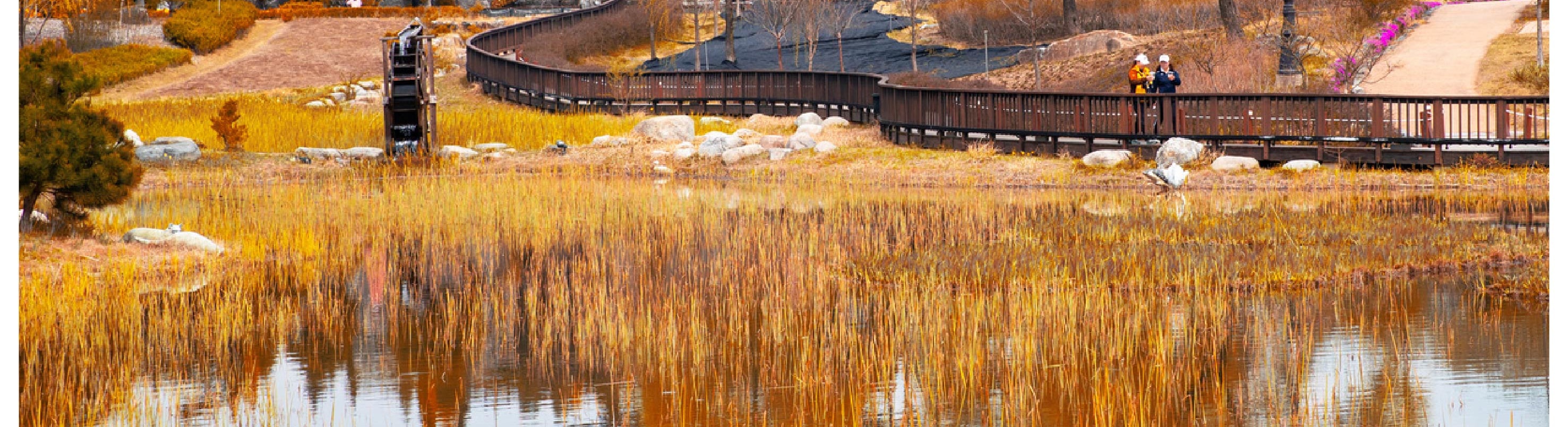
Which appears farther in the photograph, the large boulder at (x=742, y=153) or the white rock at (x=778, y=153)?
the large boulder at (x=742, y=153)

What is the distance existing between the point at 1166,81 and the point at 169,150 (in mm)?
15270

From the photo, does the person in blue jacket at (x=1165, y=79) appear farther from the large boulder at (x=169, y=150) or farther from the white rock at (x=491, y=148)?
the large boulder at (x=169, y=150)

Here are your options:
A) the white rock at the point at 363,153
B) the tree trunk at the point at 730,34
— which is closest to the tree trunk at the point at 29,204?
the white rock at the point at 363,153

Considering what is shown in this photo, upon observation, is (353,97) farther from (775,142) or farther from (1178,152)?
(1178,152)

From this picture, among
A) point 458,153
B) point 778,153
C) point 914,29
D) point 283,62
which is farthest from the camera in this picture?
point 283,62

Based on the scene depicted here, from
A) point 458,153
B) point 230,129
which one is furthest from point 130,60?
point 458,153

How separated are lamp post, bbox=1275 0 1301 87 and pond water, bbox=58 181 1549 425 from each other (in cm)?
1083

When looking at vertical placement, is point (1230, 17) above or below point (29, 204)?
above

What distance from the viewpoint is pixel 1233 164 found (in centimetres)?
2191

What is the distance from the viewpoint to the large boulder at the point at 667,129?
28.8 meters

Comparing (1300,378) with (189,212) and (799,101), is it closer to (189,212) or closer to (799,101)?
(189,212)

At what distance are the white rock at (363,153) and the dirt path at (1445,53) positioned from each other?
60.6ft

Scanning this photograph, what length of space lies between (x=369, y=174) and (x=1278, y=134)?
13.5 m

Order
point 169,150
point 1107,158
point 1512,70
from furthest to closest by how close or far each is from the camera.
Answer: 1. point 1512,70
2. point 169,150
3. point 1107,158
